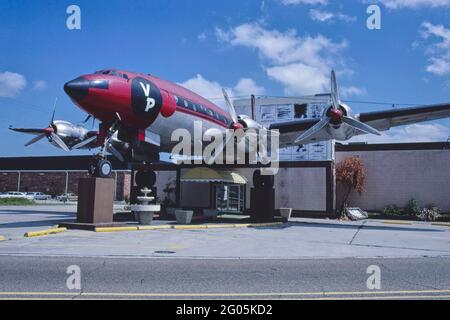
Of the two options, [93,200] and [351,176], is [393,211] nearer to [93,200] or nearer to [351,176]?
[351,176]

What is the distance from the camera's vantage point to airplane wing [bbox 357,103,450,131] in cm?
2006

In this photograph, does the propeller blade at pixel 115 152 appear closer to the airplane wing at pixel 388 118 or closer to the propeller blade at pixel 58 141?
the propeller blade at pixel 58 141

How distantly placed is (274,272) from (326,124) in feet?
45.0

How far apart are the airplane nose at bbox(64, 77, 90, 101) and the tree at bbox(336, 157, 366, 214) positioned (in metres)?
22.3

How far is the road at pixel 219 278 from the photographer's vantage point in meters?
6.61

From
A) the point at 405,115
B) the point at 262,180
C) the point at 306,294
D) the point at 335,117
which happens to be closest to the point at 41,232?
the point at 306,294

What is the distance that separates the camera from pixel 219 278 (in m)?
7.87

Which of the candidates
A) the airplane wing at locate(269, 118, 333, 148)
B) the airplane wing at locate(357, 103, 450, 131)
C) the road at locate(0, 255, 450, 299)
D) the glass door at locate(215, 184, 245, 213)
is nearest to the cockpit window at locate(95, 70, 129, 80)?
the road at locate(0, 255, 450, 299)

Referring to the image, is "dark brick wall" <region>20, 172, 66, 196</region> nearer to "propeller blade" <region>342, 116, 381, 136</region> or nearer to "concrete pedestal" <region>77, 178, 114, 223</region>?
"concrete pedestal" <region>77, 178, 114, 223</region>

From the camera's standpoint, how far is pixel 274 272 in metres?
8.62

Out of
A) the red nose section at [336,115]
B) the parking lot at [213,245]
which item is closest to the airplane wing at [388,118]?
the red nose section at [336,115]
